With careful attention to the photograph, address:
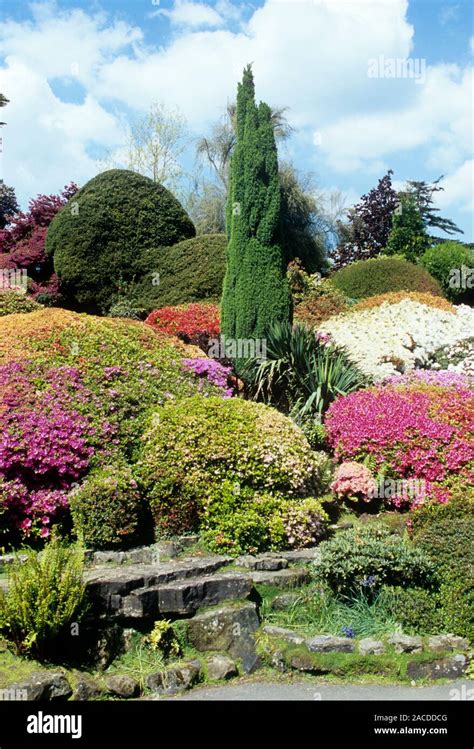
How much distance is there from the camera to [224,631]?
6.73 meters

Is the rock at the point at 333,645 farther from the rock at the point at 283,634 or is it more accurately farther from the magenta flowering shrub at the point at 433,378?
the magenta flowering shrub at the point at 433,378

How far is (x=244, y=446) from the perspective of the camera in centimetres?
816

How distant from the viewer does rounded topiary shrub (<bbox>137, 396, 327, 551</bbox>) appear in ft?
25.8

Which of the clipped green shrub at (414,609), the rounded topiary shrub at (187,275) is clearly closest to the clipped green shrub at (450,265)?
the rounded topiary shrub at (187,275)

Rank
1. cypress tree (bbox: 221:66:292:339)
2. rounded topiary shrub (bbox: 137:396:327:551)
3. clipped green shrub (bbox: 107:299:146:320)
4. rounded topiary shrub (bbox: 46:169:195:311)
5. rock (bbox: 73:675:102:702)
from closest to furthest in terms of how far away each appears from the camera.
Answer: rock (bbox: 73:675:102:702)
rounded topiary shrub (bbox: 137:396:327:551)
cypress tree (bbox: 221:66:292:339)
clipped green shrub (bbox: 107:299:146:320)
rounded topiary shrub (bbox: 46:169:195:311)

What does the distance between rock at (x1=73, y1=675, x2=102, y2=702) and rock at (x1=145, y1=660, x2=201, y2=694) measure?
1.42ft

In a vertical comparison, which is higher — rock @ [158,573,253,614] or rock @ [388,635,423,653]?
rock @ [158,573,253,614]

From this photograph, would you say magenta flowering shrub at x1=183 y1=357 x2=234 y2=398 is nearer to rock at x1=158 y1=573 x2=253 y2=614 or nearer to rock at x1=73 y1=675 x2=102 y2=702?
rock at x1=158 y1=573 x2=253 y2=614

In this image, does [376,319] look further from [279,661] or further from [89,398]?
[279,661]

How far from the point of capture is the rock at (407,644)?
6.46m

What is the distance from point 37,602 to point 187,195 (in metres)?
30.7

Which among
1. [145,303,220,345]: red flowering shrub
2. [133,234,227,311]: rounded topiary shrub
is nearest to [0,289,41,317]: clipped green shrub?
[145,303,220,345]: red flowering shrub
